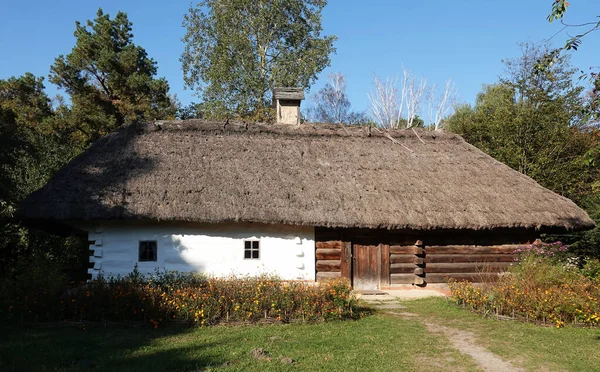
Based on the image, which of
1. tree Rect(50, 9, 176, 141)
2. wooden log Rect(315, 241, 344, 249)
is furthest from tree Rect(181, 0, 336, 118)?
wooden log Rect(315, 241, 344, 249)

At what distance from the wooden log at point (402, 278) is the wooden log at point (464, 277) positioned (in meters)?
Result: 0.48

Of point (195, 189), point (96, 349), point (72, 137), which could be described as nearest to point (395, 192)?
point (195, 189)

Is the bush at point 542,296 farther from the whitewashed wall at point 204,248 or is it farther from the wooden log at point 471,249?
the whitewashed wall at point 204,248

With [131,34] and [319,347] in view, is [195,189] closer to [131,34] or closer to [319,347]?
[319,347]

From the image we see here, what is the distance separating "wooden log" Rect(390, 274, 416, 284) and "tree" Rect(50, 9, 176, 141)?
58.5ft

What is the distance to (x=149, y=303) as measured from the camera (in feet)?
31.0

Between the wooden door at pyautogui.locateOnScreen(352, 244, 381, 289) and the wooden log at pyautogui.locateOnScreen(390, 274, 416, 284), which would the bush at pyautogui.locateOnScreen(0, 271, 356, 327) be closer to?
the wooden door at pyautogui.locateOnScreen(352, 244, 381, 289)

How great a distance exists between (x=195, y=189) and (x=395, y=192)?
19.0 ft

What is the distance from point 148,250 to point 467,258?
940 cm

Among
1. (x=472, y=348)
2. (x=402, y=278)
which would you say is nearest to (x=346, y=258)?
(x=402, y=278)

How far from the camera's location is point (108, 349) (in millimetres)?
7590

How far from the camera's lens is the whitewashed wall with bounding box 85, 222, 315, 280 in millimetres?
13250

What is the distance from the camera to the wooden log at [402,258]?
14523 millimetres

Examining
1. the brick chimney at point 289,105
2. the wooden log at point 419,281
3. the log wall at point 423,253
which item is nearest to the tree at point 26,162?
the log wall at point 423,253
